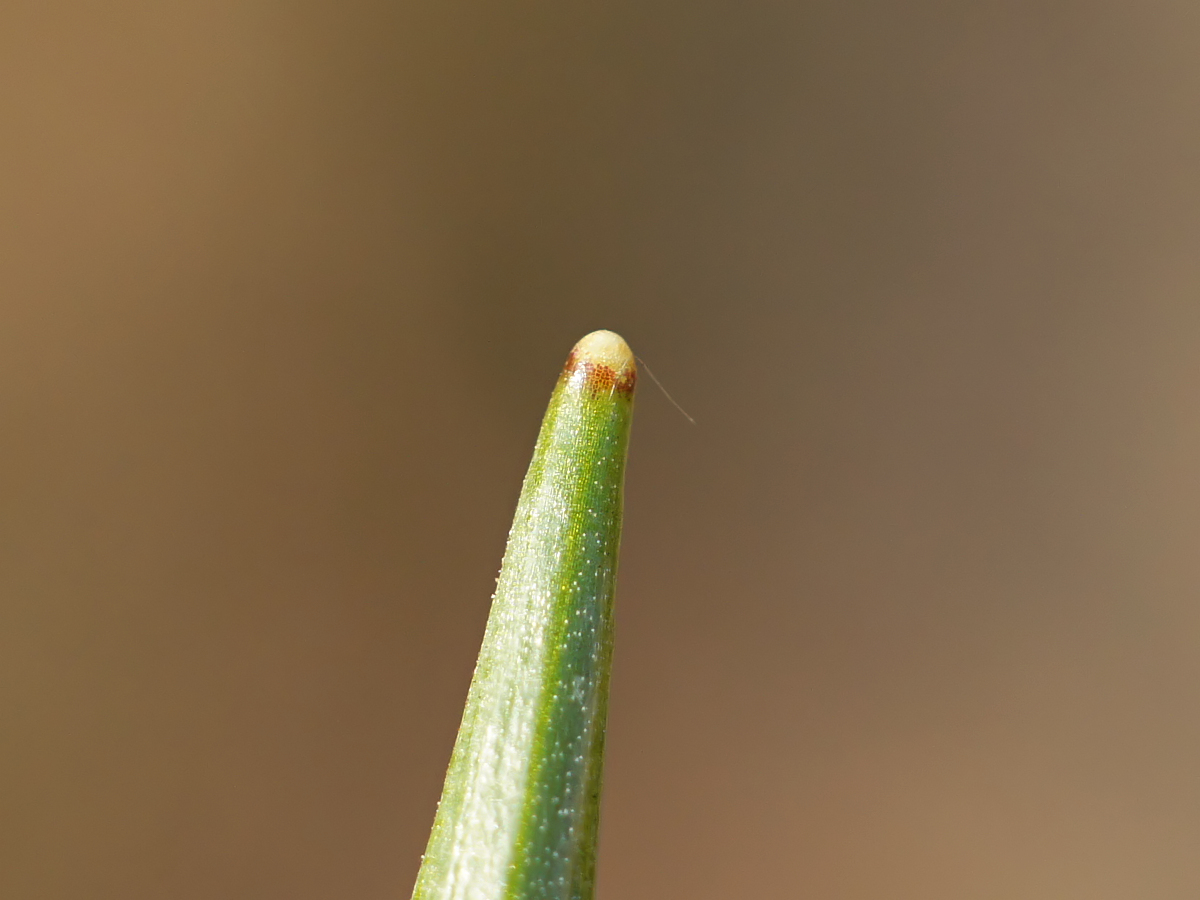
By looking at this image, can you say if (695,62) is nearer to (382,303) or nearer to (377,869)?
(382,303)

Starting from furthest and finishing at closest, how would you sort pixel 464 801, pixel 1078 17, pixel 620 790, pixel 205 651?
1. pixel 620 790
2. pixel 205 651
3. pixel 1078 17
4. pixel 464 801

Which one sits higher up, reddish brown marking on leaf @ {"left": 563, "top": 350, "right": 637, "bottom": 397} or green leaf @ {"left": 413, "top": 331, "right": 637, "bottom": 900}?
reddish brown marking on leaf @ {"left": 563, "top": 350, "right": 637, "bottom": 397}

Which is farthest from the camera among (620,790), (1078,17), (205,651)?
(620,790)

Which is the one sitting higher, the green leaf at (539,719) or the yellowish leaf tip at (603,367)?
the yellowish leaf tip at (603,367)

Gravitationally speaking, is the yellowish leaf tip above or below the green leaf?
above

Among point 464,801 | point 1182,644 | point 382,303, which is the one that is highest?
point 382,303

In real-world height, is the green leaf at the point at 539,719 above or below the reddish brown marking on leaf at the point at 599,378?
below

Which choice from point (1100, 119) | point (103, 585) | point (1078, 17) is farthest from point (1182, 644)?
point (103, 585)

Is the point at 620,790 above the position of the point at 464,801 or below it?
above
